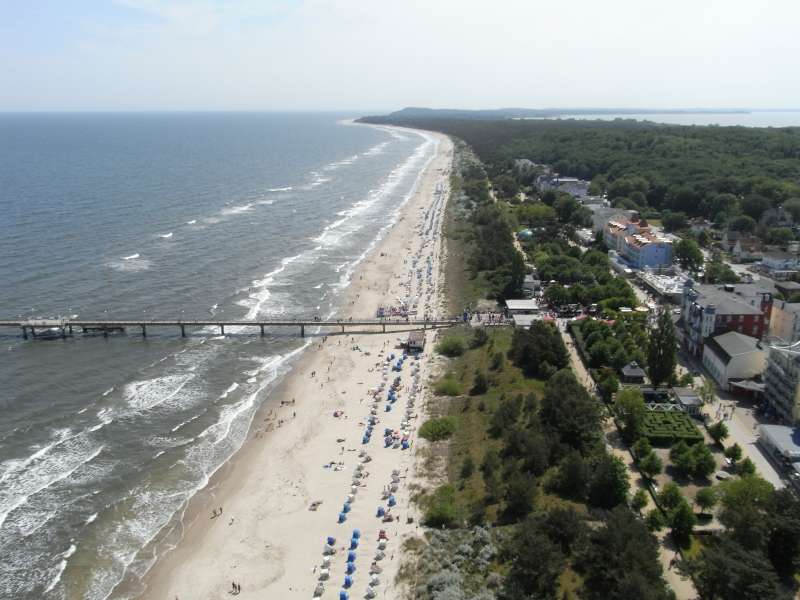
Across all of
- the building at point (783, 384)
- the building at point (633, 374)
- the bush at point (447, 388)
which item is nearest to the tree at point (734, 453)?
the building at point (783, 384)

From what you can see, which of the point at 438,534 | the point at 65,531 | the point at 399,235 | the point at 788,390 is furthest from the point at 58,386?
the point at 399,235

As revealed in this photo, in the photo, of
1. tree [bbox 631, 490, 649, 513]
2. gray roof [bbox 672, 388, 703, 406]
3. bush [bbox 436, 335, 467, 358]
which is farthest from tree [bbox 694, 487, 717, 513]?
bush [bbox 436, 335, 467, 358]

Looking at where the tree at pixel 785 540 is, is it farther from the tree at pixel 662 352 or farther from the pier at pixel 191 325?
the pier at pixel 191 325

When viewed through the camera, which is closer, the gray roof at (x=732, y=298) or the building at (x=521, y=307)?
the gray roof at (x=732, y=298)

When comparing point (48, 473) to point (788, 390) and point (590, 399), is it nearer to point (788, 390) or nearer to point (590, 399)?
point (590, 399)

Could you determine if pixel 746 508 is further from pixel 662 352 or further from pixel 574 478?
pixel 662 352

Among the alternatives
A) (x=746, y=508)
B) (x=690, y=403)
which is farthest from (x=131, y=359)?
(x=746, y=508)
